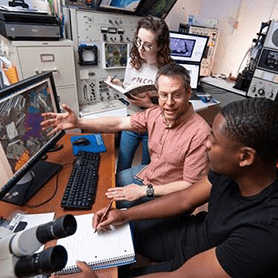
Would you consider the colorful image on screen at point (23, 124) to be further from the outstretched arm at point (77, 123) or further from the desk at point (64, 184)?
the desk at point (64, 184)

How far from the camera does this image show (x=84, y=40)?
188 centimetres

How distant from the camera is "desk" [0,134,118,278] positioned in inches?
34.8

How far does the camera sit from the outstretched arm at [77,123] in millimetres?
A: 1093

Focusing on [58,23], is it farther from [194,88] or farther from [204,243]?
[204,243]

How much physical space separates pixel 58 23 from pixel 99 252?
160 centimetres

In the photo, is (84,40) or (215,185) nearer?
(215,185)

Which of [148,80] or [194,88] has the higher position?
[148,80]

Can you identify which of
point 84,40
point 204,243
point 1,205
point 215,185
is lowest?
point 204,243

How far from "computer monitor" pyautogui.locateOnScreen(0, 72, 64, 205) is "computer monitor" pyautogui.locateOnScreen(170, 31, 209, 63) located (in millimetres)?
1640

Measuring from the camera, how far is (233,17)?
298 centimetres

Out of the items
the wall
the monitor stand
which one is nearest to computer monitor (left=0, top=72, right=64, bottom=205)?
the monitor stand

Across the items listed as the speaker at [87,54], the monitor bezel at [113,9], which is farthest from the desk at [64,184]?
the monitor bezel at [113,9]

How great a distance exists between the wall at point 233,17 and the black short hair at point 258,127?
8.54 ft

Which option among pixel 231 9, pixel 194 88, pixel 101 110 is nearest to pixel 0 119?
pixel 101 110
